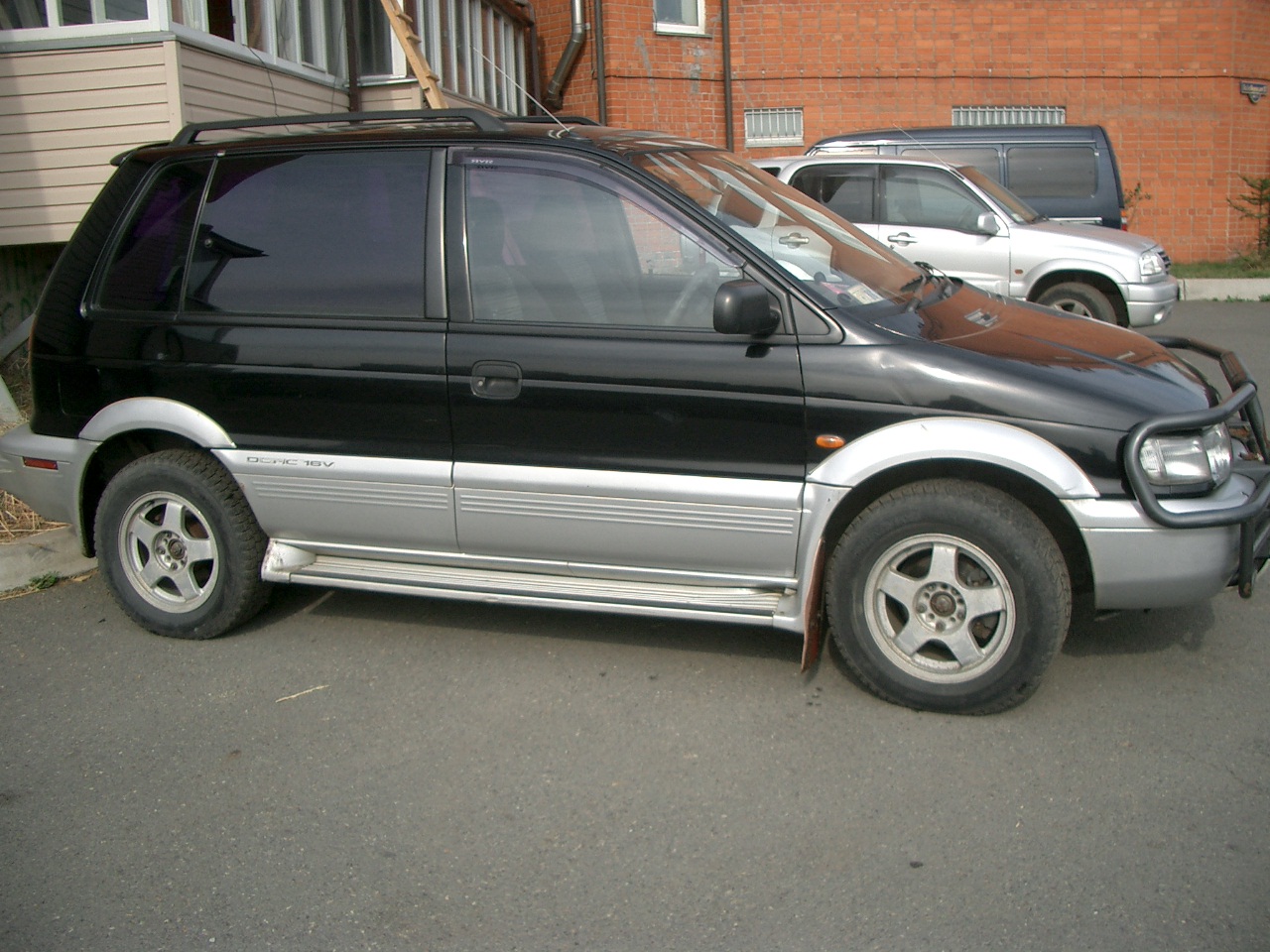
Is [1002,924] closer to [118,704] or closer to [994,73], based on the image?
[118,704]

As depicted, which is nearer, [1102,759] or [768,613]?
[1102,759]

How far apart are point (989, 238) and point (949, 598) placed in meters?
7.40

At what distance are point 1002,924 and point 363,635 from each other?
285cm

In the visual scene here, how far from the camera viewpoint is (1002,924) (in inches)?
116

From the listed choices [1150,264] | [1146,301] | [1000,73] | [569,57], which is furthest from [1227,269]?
[569,57]

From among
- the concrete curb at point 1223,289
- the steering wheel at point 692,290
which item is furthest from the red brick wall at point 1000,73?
the steering wheel at point 692,290

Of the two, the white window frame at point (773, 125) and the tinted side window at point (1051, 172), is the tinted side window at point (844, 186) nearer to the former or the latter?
the tinted side window at point (1051, 172)

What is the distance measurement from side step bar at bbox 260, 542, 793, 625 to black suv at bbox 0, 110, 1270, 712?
0.04ft

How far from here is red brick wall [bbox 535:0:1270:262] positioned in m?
18.1

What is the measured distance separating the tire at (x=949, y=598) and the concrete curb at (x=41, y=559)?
Answer: 378 cm

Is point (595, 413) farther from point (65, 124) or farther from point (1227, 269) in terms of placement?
point (1227, 269)

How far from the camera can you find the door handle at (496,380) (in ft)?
14.0

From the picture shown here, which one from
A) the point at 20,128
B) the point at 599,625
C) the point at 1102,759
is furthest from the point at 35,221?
the point at 1102,759

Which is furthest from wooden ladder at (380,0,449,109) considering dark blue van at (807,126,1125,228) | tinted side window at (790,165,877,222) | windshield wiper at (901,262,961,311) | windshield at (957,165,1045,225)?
dark blue van at (807,126,1125,228)
